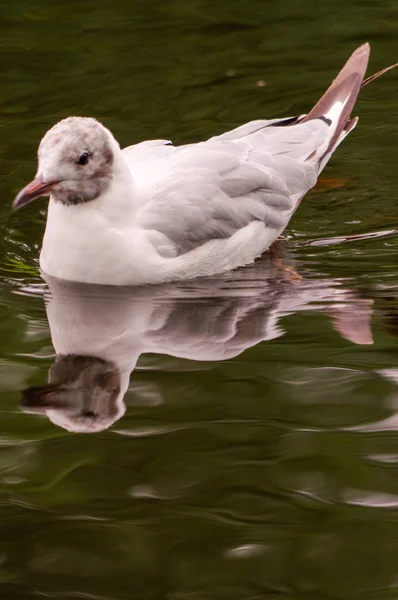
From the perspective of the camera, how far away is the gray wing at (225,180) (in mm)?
6316

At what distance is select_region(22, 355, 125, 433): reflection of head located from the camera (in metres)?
4.78

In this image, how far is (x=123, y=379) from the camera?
5.12 meters

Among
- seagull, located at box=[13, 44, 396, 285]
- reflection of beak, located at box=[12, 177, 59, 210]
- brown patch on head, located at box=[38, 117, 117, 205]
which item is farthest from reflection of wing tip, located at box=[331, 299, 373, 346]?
reflection of beak, located at box=[12, 177, 59, 210]

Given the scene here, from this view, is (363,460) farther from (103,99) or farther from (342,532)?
(103,99)

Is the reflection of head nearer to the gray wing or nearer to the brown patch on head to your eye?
the brown patch on head

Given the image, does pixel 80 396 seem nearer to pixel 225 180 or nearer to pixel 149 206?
pixel 149 206

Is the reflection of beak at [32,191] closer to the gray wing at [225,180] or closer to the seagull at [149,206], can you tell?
the seagull at [149,206]

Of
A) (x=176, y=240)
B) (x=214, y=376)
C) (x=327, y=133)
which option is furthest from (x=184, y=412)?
(x=327, y=133)

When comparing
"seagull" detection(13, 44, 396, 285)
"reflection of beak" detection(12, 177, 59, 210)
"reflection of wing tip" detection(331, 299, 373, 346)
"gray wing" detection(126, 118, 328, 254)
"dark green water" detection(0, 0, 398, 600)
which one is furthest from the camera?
"gray wing" detection(126, 118, 328, 254)

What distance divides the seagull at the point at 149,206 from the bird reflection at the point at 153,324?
116 millimetres

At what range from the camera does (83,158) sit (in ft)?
19.9

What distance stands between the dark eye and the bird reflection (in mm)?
593

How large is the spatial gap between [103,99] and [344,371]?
4.28 meters

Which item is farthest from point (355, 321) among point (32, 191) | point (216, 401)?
point (32, 191)
